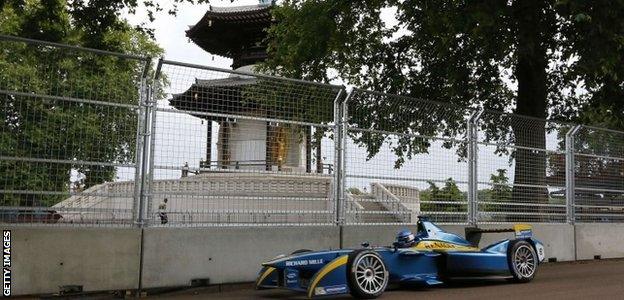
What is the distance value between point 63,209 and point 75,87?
149cm

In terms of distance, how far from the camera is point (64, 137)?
7777mm

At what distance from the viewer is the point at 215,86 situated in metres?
8.96

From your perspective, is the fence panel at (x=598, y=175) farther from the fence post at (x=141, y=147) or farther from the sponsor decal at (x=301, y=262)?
the fence post at (x=141, y=147)

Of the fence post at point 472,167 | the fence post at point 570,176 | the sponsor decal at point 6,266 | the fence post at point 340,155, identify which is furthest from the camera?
the fence post at point 570,176

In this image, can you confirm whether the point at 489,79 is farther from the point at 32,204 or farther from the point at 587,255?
the point at 32,204

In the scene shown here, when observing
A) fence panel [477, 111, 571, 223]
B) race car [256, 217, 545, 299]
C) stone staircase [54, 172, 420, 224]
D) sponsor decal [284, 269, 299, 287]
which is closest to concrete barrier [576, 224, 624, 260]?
fence panel [477, 111, 571, 223]

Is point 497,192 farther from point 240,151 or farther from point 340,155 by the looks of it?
point 240,151

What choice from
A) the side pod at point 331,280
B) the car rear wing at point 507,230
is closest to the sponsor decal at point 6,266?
→ the side pod at point 331,280

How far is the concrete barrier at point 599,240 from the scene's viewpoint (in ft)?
45.9

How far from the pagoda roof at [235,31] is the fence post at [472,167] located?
1523 cm

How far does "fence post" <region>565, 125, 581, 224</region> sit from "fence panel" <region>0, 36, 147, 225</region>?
377 inches

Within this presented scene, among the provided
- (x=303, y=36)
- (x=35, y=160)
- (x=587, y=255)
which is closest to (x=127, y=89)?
(x=35, y=160)

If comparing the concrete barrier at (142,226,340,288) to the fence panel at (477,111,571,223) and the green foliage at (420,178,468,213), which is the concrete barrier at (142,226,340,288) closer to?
the green foliage at (420,178,468,213)

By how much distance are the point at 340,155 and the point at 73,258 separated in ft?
13.9
